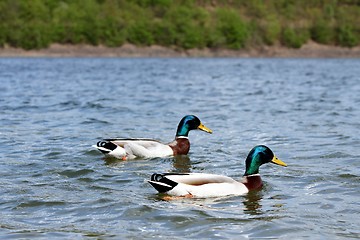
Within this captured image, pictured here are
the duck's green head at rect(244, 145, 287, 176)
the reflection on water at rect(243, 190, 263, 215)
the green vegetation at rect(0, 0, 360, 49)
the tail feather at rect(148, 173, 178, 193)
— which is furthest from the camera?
the green vegetation at rect(0, 0, 360, 49)

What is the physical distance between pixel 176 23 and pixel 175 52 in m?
8.93

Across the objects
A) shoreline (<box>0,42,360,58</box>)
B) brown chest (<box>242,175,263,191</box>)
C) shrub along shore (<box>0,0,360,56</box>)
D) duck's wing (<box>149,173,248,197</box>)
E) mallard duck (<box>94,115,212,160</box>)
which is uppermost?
duck's wing (<box>149,173,248,197</box>)

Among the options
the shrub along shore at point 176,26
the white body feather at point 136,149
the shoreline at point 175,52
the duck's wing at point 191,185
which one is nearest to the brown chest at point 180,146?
the white body feather at point 136,149

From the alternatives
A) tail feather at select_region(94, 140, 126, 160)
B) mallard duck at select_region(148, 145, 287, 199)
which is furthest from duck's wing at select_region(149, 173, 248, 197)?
tail feather at select_region(94, 140, 126, 160)

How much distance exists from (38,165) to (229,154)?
3.55 m

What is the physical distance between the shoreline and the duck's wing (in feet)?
300

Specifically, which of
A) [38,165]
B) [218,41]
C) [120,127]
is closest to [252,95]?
[120,127]

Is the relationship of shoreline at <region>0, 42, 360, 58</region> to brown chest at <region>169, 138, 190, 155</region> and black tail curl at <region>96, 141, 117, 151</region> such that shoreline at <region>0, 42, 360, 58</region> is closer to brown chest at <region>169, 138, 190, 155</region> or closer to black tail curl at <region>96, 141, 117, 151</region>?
brown chest at <region>169, 138, 190, 155</region>

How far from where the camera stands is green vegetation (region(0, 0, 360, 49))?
11025cm

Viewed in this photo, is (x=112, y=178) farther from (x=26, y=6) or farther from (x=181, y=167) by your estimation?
(x=26, y=6)

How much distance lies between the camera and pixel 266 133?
17594 millimetres

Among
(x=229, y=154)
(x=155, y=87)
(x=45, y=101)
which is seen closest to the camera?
(x=229, y=154)

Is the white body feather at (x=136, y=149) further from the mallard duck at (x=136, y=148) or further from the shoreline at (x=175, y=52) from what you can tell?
the shoreline at (x=175, y=52)

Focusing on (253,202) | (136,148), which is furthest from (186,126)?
(253,202)
